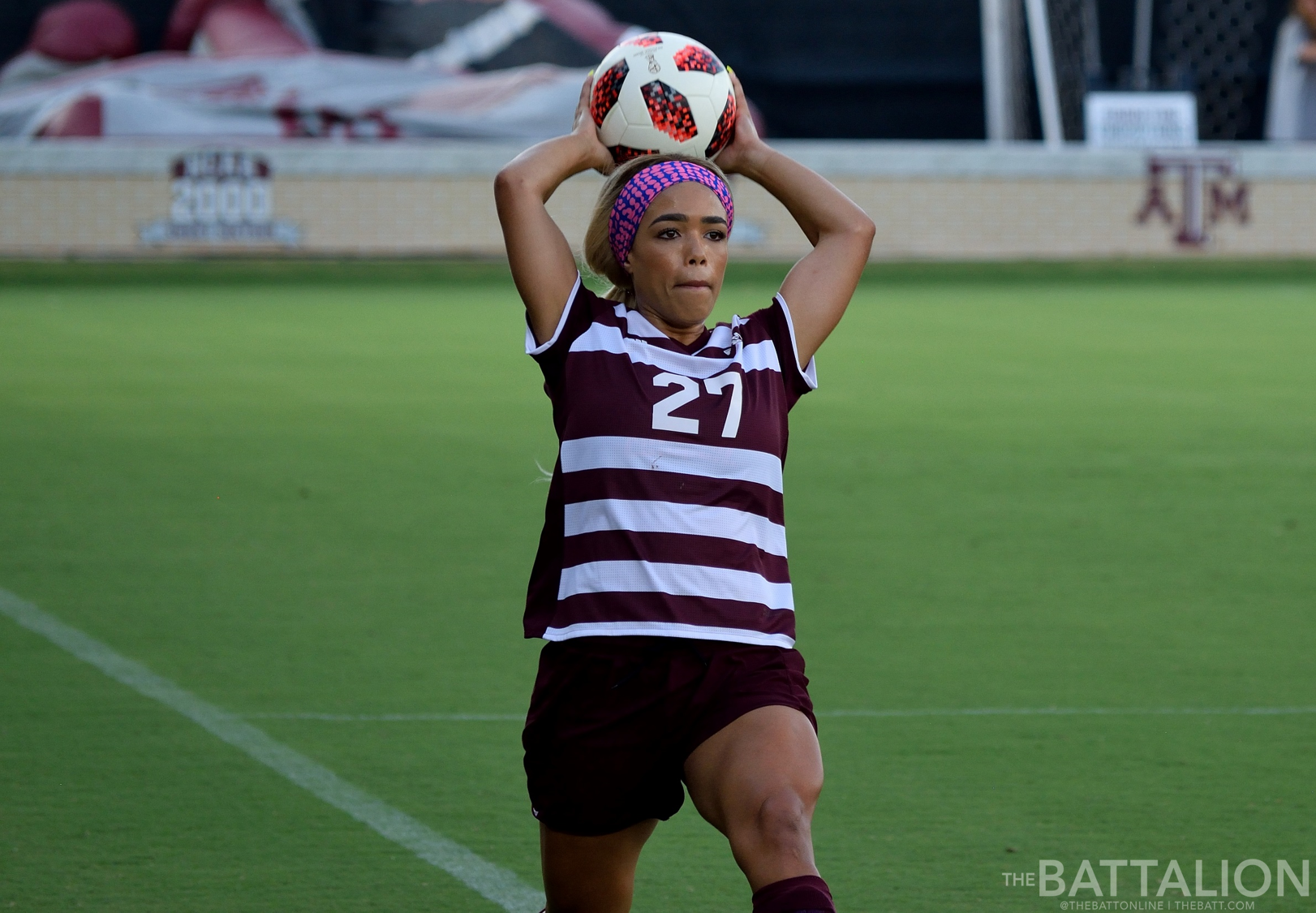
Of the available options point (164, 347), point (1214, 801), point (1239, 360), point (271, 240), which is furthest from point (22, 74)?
point (1214, 801)

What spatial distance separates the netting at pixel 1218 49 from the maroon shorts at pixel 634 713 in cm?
3102

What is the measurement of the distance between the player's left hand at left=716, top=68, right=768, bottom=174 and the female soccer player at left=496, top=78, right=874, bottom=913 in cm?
41

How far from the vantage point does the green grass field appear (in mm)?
4602

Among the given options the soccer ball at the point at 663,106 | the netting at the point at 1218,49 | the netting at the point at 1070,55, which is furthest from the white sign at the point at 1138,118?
the soccer ball at the point at 663,106

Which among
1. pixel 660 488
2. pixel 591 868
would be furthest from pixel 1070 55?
pixel 591 868

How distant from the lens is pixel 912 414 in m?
12.1

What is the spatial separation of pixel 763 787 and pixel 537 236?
1.15m

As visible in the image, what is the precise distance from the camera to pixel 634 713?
10.8ft

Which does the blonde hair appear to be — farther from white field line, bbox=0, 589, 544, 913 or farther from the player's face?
white field line, bbox=0, 589, 544, 913

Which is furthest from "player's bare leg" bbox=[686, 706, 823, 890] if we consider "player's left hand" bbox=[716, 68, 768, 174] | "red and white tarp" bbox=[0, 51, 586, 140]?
"red and white tarp" bbox=[0, 51, 586, 140]

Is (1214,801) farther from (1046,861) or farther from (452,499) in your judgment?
(452,499)

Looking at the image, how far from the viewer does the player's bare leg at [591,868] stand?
339cm

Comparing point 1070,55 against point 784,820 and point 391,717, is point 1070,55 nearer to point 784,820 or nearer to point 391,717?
point 391,717

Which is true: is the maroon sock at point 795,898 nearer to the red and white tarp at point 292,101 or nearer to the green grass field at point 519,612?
the green grass field at point 519,612
